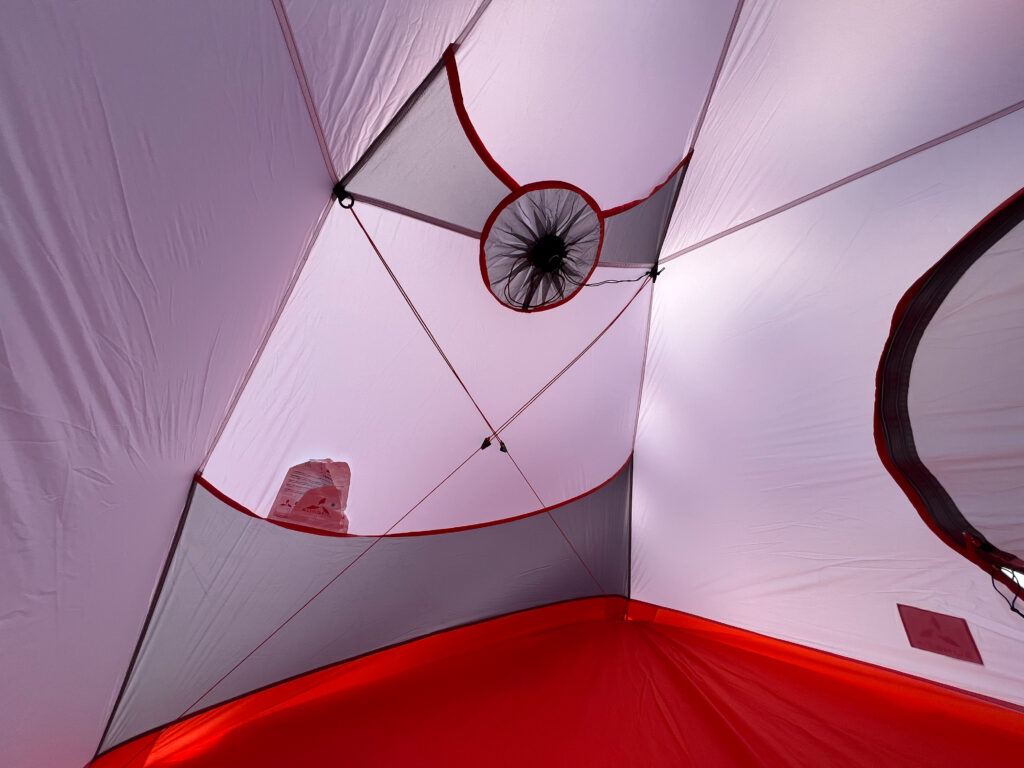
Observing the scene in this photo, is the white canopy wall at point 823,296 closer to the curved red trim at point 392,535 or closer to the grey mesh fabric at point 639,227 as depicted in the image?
the grey mesh fabric at point 639,227

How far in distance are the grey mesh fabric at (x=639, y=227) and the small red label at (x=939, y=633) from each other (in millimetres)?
1289

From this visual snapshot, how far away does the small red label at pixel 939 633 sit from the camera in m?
1.12

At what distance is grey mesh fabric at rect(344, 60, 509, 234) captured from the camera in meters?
0.98

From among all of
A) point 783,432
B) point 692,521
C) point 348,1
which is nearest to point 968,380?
point 783,432

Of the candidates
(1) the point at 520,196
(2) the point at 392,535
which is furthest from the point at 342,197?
(2) the point at 392,535

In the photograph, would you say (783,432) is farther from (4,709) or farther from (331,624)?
(4,709)

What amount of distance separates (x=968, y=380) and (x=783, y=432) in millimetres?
465

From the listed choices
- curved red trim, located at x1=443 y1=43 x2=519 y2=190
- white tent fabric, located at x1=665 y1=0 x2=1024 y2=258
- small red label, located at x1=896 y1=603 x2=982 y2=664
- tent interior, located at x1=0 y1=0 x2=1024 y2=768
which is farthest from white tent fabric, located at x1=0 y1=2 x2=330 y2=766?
small red label, located at x1=896 y1=603 x2=982 y2=664

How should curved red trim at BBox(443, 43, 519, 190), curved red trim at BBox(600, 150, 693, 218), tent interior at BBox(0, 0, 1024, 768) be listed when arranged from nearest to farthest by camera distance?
tent interior at BBox(0, 0, 1024, 768)
curved red trim at BBox(443, 43, 519, 190)
curved red trim at BBox(600, 150, 693, 218)

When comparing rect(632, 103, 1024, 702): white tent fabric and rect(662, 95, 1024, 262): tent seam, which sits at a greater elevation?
rect(662, 95, 1024, 262): tent seam

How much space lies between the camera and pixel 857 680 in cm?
129

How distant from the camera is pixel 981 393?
1071 millimetres

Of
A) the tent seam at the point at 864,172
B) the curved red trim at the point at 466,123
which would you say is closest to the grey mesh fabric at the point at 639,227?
the tent seam at the point at 864,172

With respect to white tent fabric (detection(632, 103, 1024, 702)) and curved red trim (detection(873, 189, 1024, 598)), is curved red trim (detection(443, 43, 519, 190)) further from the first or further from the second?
curved red trim (detection(873, 189, 1024, 598))
